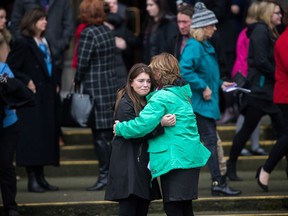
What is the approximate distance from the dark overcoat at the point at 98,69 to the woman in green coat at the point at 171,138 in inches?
109

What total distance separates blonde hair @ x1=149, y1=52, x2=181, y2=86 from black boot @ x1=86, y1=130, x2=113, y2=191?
2.96 metres

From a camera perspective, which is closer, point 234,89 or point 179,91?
point 179,91

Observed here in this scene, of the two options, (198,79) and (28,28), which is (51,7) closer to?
(28,28)

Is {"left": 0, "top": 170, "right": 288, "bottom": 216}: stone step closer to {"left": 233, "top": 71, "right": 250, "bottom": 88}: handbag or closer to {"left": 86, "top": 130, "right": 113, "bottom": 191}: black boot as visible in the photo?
{"left": 86, "top": 130, "right": 113, "bottom": 191}: black boot

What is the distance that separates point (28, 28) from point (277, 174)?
3.43 metres

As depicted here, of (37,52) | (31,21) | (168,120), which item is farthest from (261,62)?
(168,120)

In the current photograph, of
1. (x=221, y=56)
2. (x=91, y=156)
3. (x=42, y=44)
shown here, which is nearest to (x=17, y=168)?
(x=91, y=156)

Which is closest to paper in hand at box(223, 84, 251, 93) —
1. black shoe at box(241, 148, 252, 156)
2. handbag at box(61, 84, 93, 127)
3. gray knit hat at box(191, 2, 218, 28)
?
gray knit hat at box(191, 2, 218, 28)

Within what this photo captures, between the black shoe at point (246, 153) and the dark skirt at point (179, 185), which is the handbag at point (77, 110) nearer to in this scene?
the black shoe at point (246, 153)

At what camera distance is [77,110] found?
10.6m

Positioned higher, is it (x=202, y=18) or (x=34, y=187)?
(x=202, y=18)

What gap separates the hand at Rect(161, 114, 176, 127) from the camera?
7.68 m

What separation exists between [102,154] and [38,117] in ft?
2.74

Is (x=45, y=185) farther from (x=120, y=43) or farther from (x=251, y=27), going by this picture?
(x=251, y=27)
